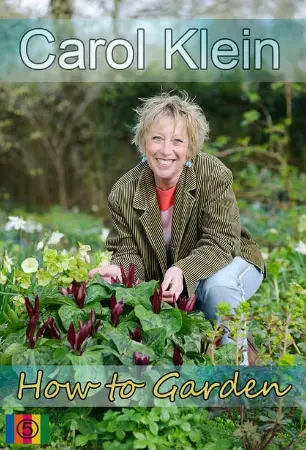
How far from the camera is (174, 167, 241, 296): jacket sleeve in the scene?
9.56ft

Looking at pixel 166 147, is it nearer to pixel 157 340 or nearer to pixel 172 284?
pixel 172 284

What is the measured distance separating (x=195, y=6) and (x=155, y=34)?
0.86m

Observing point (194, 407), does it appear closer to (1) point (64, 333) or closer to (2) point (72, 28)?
(1) point (64, 333)

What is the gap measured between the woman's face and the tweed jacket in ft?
0.38

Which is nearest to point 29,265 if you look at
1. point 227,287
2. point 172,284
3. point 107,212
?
point 172,284

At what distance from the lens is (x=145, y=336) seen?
236 centimetres

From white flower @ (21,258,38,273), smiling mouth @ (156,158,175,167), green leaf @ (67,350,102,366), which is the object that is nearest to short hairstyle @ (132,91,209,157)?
smiling mouth @ (156,158,175,167)

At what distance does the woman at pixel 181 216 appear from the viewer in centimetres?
295

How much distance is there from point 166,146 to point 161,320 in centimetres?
85

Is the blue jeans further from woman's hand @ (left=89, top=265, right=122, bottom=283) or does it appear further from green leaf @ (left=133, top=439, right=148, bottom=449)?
green leaf @ (left=133, top=439, right=148, bottom=449)

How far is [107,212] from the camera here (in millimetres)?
9797

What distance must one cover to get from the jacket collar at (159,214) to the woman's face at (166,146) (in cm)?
8

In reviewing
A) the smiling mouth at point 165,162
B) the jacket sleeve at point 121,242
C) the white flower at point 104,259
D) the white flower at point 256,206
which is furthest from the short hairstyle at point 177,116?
the white flower at point 256,206

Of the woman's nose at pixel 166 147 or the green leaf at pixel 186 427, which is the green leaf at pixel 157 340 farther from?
the woman's nose at pixel 166 147
